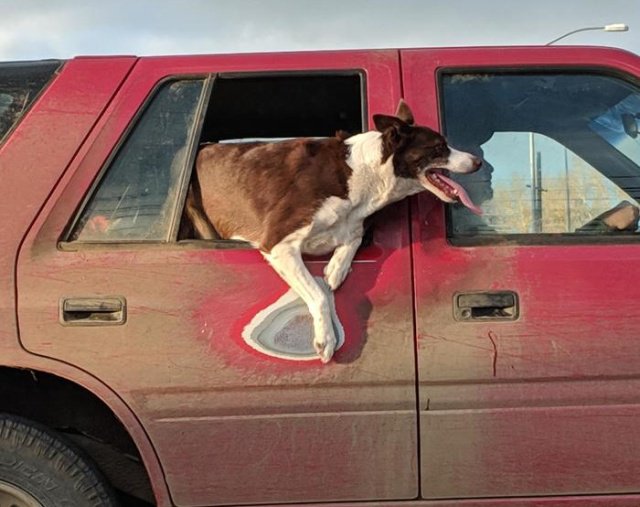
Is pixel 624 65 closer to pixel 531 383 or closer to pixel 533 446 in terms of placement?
pixel 531 383

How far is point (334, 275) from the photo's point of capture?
98.2 inches

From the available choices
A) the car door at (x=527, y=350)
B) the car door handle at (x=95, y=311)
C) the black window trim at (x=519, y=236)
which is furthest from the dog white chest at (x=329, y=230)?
the car door handle at (x=95, y=311)

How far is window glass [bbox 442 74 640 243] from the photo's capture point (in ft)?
8.66

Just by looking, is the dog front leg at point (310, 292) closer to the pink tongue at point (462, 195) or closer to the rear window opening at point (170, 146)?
the rear window opening at point (170, 146)

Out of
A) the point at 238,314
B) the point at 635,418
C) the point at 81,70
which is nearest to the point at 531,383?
the point at 635,418

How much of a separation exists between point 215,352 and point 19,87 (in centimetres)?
119

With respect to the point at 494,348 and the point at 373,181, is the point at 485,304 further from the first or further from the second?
the point at 373,181

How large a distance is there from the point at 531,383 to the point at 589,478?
0.39 metres

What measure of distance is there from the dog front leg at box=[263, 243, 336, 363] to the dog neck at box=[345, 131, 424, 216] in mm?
310

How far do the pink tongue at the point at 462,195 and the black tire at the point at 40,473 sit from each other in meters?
1.59

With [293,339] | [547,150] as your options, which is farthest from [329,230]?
[547,150]

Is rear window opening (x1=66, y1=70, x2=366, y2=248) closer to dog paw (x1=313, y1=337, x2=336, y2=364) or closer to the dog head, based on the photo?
the dog head

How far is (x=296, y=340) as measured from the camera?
97.5 inches

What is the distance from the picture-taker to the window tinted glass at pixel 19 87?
8.60 ft
